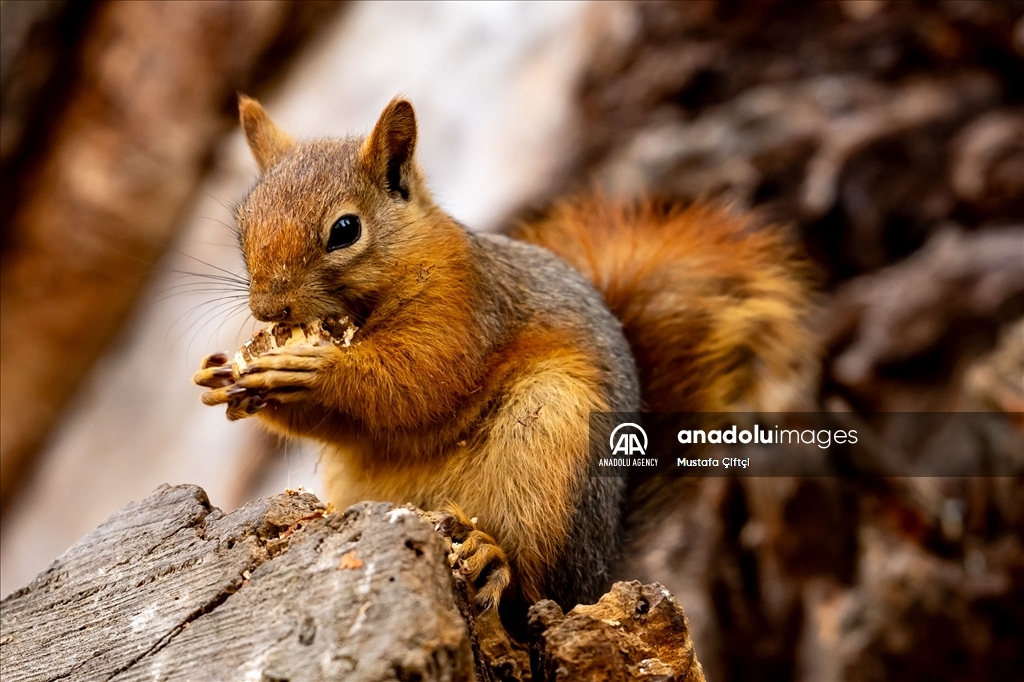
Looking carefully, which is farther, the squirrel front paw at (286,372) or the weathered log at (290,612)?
the squirrel front paw at (286,372)

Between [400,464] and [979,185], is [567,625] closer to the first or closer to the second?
[400,464]

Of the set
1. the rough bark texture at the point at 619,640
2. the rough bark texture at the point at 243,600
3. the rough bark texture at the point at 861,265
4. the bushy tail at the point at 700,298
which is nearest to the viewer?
the rough bark texture at the point at 243,600

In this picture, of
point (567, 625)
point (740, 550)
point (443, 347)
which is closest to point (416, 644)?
point (567, 625)

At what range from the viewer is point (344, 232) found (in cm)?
142

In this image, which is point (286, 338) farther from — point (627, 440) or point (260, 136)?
point (627, 440)

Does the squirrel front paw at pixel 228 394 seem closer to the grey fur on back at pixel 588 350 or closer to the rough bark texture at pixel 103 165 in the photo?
the grey fur on back at pixel 588 350

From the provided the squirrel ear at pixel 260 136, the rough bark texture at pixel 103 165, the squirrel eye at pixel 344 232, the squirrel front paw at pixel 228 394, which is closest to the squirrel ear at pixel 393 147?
the squirrel eye at pixel 344 232

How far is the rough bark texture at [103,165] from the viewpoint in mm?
3307

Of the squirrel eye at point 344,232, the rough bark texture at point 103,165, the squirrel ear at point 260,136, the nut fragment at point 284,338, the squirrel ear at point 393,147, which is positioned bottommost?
the nut fragment at point 284,338

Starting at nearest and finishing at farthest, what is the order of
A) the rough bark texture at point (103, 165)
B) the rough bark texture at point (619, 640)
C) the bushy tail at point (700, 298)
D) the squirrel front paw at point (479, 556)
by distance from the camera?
the rough bark texture at point (619, 640) → the squirrel front paw at point (479, 556) → the bushy tail at point (700, 298) → the rough bark texture at point (103, 165)

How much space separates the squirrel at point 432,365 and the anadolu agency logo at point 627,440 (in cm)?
5

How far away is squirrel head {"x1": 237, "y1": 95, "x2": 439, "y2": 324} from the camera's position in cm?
134

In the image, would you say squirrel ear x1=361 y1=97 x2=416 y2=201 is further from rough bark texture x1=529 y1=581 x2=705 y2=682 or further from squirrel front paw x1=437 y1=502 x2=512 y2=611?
rough bark texture x1=529 y1=581 x2=705 y2=682

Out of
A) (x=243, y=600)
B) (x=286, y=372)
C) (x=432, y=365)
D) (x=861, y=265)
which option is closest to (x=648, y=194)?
(x=861, y=265)
